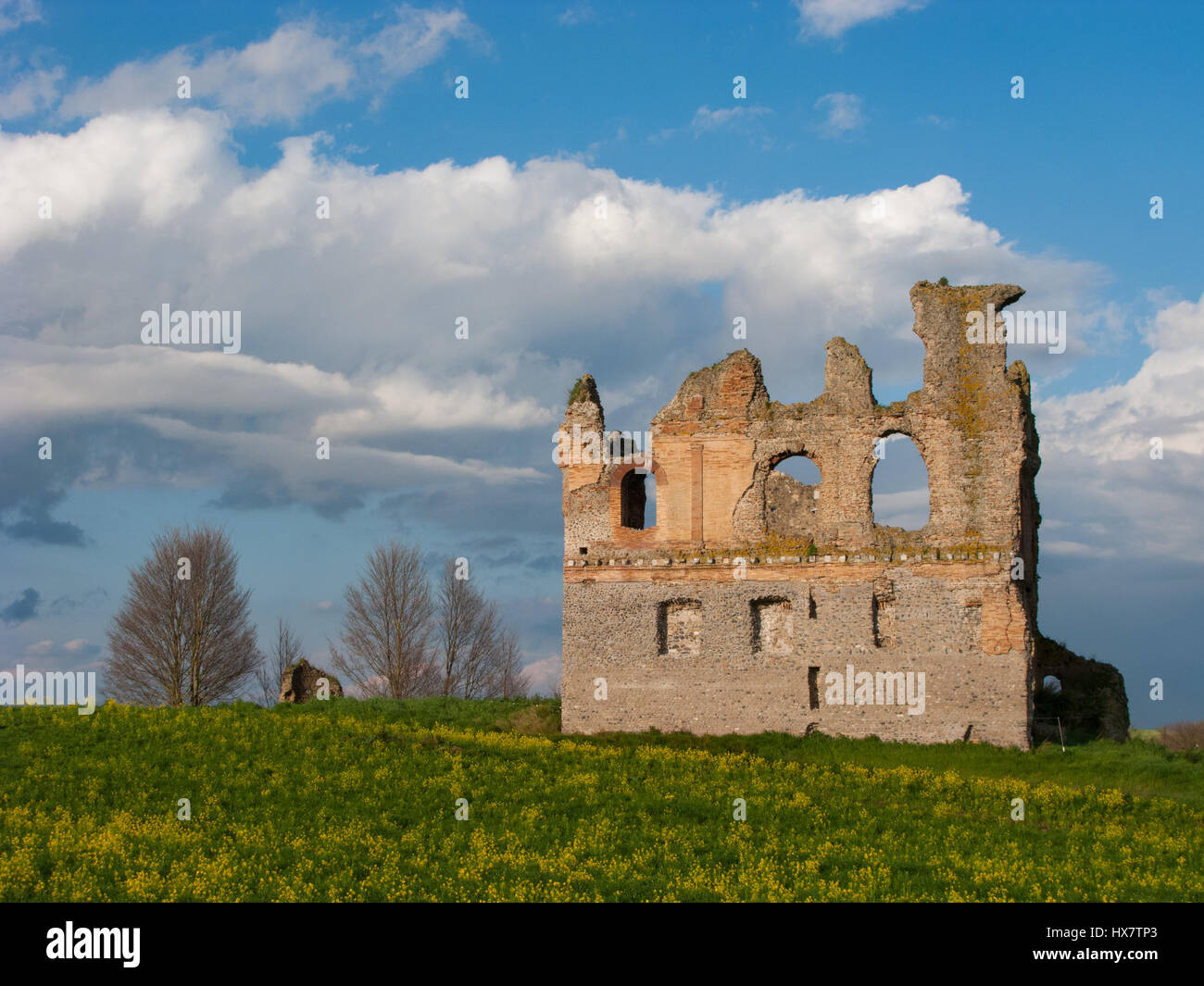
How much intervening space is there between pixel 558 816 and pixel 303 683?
23.8 meters

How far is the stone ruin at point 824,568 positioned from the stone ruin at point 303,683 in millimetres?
13280

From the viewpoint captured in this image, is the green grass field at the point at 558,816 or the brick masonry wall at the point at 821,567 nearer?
the green grass field at the point at 558,816

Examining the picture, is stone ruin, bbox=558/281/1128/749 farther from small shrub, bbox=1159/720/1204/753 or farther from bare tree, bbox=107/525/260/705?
bare tree, bbox=107/525/260/705

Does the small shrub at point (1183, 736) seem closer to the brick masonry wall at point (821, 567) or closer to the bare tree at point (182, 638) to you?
the brick masonry wall at point (821, 567)

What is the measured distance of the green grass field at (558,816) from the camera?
58.1 ft

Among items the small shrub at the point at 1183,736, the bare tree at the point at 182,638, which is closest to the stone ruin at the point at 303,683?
the bare tree at the point at 182,638

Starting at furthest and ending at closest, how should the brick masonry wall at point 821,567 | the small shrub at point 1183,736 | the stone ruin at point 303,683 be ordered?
the stone ruin at point 303,683, the small shrub at point 1183,736, the brick masonry wall at point 821,567

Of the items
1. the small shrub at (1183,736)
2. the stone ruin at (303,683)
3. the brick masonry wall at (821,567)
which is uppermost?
the brick masonry wall at (821,567)

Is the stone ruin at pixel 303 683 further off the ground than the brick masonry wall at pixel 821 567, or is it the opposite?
the brick masonry wall at pixel 821 567

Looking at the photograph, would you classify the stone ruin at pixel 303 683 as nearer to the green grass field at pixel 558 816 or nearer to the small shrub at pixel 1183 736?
the green grass field at pixel 558 816

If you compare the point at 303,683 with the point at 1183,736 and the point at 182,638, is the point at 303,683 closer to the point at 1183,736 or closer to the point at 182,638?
the point at 182,638

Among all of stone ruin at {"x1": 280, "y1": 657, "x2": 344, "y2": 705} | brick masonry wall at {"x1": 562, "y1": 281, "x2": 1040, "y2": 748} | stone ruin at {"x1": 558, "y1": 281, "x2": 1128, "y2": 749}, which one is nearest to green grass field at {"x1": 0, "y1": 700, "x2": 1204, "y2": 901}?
brick masonry wall at {"x1": 562, "y1": 281, "x2": 1040, "y2": 748}

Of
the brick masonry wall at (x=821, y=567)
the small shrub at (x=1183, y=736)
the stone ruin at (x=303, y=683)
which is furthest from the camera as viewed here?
the stone ruin at (x=303, y=683)
